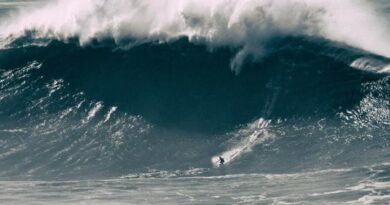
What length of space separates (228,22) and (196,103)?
5.39 m

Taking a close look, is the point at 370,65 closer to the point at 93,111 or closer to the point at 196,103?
the point at 196,103

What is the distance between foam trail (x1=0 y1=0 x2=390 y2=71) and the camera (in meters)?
50.0

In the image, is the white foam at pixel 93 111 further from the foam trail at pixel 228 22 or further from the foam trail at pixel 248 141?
the foam trail at pixel 248 141

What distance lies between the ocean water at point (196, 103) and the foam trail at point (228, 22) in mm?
77

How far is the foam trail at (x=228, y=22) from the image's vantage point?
50000 millimetres

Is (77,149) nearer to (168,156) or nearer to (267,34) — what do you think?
(168,156)

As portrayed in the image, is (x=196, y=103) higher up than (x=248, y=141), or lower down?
higher up

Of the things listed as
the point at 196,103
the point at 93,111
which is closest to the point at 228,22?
the point at 196,103

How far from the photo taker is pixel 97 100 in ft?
161

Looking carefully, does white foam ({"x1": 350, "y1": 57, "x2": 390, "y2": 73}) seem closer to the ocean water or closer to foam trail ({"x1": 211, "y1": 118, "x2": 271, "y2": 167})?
the ocean water

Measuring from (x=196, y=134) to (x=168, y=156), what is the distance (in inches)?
111

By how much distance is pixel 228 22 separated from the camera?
51125 mm

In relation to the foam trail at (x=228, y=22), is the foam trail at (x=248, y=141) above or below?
below

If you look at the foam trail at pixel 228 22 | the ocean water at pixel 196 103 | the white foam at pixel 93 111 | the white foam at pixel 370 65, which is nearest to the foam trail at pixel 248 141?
the ocean water at pixel 196 103
